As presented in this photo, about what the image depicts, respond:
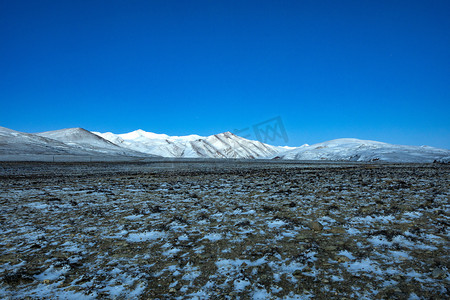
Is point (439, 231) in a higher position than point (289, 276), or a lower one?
higher

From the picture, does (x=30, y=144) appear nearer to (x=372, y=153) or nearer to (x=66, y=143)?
(x=66, y=143)

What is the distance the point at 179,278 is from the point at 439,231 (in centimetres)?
677

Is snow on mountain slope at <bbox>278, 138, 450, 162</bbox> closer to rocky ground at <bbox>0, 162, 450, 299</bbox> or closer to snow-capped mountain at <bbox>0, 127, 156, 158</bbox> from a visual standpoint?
rocky ground at <bbox>0, 162, 450, 299</bbox>

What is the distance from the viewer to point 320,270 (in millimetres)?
4383

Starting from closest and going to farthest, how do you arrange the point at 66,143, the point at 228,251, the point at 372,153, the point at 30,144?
the point at 228,251 < the point at 372,153 < the point at 30,144 < the point at 66,143

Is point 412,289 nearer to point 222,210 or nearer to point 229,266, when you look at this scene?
point 229,266

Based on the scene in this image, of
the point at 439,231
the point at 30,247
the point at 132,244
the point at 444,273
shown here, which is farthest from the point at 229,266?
the point at 439,231

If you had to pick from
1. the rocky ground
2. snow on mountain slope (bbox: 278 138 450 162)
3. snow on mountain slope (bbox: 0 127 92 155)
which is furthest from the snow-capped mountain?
the rocky ground

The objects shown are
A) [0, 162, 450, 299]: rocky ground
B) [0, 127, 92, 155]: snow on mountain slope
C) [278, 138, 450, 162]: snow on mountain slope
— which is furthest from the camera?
[0, 127, 92, 155]: snow on mountain slope

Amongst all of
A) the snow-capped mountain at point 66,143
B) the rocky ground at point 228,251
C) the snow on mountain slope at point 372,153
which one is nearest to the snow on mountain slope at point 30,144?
the snow-capped mountain at point 66,143

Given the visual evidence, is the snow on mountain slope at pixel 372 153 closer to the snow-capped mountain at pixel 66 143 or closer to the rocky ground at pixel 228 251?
the rocky ground at pixel 228 251

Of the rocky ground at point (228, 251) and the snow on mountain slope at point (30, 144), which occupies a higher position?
the snow on mountain slope at point (30, 144)

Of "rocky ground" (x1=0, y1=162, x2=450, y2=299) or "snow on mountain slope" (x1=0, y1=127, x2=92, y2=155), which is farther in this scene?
"snow on mountain slope" (x1=0, y1=127, x2=92, y2=155)

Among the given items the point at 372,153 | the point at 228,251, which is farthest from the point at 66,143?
the point at 228,251
